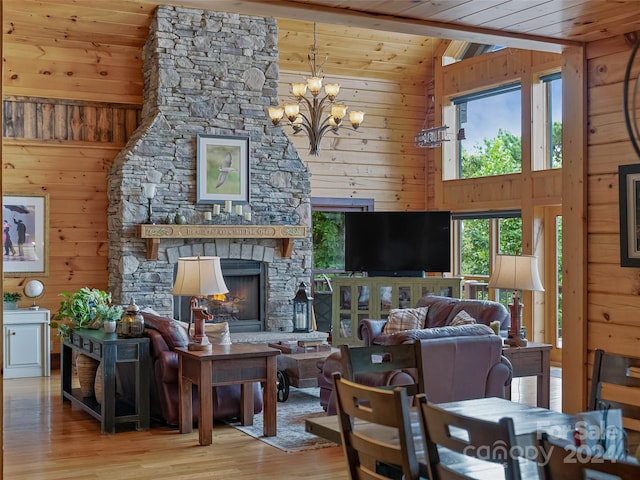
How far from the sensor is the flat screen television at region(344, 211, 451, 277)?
10.4 metres

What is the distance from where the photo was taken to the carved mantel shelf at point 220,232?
32.4 feet

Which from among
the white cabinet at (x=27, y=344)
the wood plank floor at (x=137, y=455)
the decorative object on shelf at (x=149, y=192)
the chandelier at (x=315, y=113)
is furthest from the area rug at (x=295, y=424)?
the white cabinet at (x=27, y=344)

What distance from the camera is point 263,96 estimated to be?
10750 mm

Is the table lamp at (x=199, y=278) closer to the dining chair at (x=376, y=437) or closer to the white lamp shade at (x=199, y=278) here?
the white lamp shade at (x=199, y=278)

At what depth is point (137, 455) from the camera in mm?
6133

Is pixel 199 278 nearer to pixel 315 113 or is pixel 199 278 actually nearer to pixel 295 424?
pixel 295 424

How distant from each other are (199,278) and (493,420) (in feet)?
11.1

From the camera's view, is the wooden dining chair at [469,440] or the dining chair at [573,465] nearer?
the dining chair at [573,465]

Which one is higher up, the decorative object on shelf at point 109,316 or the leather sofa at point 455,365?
the decorative object on shelf at point 109,316

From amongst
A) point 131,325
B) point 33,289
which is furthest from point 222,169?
point 131,325

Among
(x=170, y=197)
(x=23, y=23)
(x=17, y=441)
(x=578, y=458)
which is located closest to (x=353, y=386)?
(x=578, y=458)

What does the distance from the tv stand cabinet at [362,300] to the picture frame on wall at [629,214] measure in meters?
5.46

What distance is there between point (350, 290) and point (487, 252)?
6.82ft

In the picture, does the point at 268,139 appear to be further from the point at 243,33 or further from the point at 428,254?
the point at 428,254
